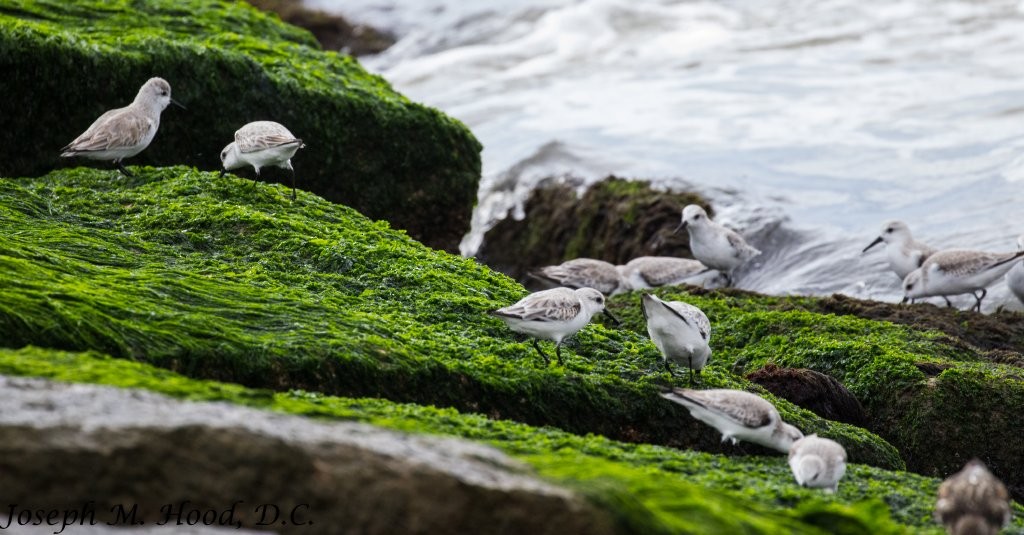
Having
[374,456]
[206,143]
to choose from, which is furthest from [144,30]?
[374,456]

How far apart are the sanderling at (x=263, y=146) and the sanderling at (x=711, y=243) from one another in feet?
17.2

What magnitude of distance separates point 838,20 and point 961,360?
54.8ft

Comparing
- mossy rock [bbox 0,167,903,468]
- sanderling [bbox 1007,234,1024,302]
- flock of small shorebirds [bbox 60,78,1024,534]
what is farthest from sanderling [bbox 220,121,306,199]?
sanderling [bbox 1007,234,1024,302]

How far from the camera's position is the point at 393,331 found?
6910 millimetres

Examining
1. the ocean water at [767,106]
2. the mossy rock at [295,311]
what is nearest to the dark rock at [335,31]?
the ocean water at [767,106]

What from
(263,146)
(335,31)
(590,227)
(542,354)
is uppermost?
(335,31)

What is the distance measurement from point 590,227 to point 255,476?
37.4 ft

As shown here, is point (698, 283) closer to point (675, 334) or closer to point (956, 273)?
point (956, 273)

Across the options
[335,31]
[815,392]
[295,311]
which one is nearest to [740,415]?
[815,392]

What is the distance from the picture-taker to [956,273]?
38.6ft

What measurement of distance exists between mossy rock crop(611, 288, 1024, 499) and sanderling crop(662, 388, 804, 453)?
1933 millimetres

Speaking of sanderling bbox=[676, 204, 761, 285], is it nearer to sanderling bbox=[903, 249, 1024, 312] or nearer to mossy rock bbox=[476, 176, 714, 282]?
mossy rock bbox=[476, 176, 714, 282]

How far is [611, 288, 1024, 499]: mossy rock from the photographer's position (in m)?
7.84

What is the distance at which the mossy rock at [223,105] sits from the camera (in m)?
9.78
